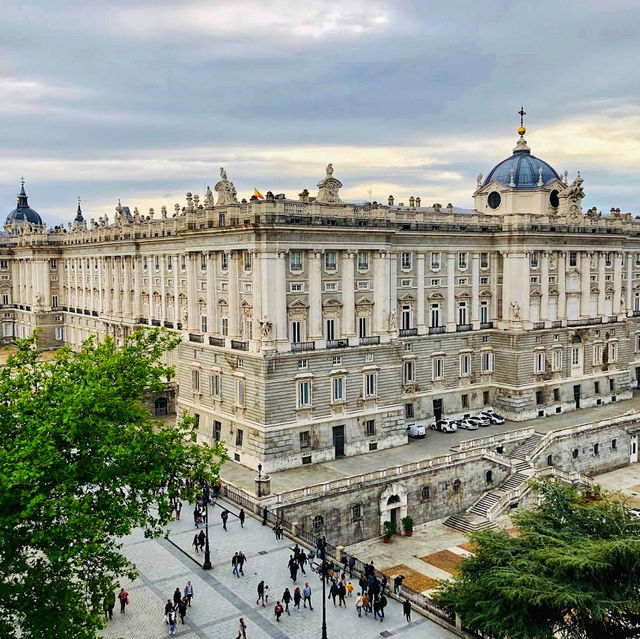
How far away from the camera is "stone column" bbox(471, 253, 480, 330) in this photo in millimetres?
71500

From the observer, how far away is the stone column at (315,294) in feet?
187

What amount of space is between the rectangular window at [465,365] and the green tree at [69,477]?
43148 mm

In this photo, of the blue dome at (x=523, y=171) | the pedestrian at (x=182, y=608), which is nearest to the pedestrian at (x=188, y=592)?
the pedestrian at (x=182, y=608)

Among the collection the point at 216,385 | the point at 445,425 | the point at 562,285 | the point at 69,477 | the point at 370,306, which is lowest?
the point at 445,425

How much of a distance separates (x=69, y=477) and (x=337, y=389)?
110ft

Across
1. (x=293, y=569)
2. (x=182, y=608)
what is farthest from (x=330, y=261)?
(x=182, y=608)

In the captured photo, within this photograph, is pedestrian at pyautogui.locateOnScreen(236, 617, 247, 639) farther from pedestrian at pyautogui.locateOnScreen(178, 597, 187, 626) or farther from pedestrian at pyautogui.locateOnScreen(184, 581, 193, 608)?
pedestrian at pyautogui.locateOnScreen(184, 581, 193, 608)

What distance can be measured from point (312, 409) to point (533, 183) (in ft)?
114

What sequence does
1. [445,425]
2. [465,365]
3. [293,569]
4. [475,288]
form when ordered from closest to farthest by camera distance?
[293,569], [445,425], [465,365], [475,288]

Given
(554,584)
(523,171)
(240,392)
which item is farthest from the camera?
(523,171)

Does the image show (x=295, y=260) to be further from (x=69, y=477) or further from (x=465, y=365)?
(x=69, y=477)

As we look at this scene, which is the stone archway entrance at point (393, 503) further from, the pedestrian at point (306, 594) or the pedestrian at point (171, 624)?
the pedestrian at point (171, 624)

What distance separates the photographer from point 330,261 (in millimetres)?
58500

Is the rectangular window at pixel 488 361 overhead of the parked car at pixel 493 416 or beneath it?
overhead
